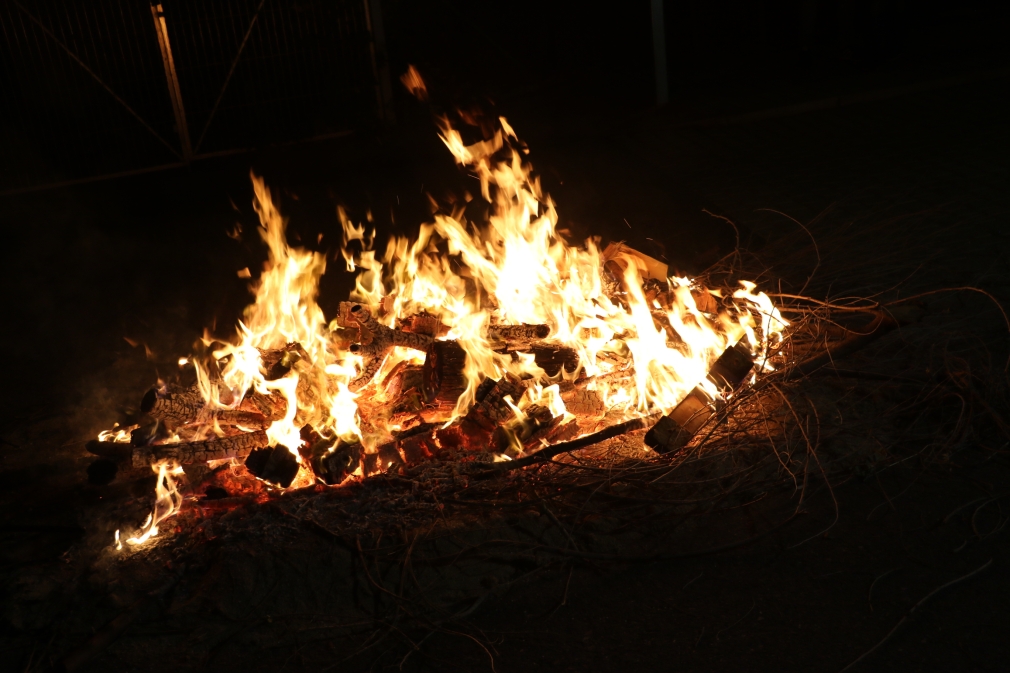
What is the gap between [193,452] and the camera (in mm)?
3910

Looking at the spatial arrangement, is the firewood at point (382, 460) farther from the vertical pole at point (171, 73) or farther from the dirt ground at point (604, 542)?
the vertical pole at point (171, 73)

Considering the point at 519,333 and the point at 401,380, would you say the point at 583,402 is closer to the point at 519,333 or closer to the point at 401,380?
the point at 519,333

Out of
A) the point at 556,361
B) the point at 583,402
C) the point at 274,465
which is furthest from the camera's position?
the point at 556,361

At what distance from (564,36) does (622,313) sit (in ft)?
32.0

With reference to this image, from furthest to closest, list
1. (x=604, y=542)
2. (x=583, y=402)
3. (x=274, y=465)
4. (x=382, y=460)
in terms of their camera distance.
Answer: (x=583, y=402) → (x=382, y=460) → (x=274, y=465) → (x=604, y=542)

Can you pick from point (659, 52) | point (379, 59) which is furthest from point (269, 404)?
point (659, 52)

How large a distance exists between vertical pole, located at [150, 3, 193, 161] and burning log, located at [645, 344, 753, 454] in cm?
890

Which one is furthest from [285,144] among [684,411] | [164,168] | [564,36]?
[684,411]

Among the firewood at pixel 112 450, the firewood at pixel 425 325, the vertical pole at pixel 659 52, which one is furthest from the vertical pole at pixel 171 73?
the firewood at pixel 112 450

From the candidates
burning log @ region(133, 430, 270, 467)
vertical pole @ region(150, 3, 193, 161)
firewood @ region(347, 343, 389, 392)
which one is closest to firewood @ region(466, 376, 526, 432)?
firewood @ region(347, 343, 389, 392)

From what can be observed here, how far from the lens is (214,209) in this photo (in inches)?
372

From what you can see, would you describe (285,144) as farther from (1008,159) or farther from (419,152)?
(1008,159)

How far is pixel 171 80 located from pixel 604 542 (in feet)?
31.6

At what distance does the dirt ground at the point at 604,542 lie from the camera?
3.02 meters
